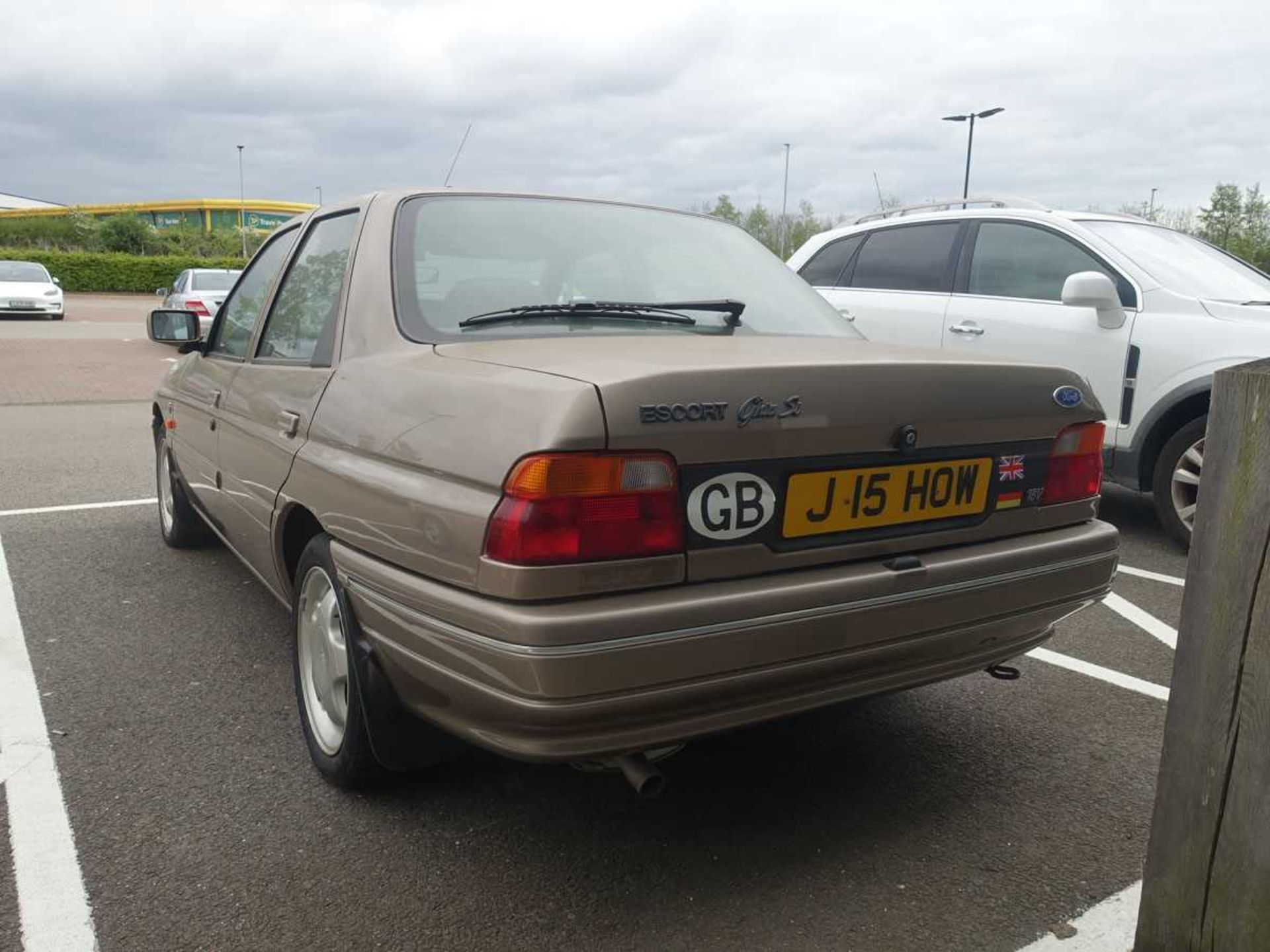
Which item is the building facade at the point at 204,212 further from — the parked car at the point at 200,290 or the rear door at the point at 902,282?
the rear door at the point at 902,282

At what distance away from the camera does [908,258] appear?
676 centimetres

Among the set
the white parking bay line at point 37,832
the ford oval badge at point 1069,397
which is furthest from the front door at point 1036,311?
the white parking bay line at point 37,832

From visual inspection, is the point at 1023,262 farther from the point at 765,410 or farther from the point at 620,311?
the point at 765,410

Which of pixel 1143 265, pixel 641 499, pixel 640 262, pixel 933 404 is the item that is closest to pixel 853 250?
pixel 1143 265

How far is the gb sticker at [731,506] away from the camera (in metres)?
2.05

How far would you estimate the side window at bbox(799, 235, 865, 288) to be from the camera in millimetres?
7234

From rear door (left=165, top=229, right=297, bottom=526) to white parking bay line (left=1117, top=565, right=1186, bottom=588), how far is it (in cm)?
398

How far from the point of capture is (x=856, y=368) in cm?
223

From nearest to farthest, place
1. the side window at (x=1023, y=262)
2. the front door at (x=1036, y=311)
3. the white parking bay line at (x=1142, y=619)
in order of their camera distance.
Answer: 1. the white parking bay line at (x=1142, y=619)
2. the front door at (x=1036, y=311)
3. the side window at (x=1023, y=262)

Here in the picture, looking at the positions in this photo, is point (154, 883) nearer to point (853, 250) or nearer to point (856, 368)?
point (856, 368)

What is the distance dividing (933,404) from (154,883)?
204 cm

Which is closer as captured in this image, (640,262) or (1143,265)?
(640,262)

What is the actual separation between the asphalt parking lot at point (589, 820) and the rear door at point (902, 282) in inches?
113

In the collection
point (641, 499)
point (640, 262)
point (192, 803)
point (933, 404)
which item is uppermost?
point (640, 262)
